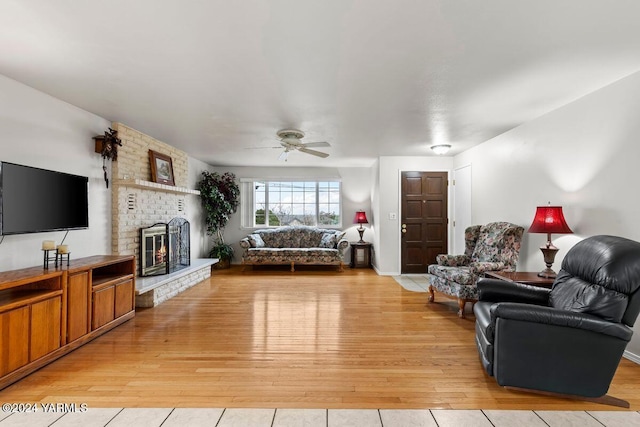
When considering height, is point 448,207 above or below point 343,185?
below

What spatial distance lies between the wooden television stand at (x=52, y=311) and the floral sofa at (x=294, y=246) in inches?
130

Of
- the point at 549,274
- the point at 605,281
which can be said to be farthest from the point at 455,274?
the point at 605,281

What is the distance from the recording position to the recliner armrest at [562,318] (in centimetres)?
198

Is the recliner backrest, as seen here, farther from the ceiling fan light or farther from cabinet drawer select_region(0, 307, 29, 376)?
cabinet drawer select_region(0, 307, 29, 376)

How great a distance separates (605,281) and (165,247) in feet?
16.6

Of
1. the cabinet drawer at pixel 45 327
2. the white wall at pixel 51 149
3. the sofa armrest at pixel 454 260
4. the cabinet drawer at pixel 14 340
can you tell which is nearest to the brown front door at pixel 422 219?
the sofa armrest at pixel 454 260

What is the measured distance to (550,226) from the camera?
10.2 feet

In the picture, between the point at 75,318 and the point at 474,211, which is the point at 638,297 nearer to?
the point at 474,211

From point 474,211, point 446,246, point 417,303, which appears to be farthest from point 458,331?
point 446,246

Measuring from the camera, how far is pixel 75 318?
2.78 metres

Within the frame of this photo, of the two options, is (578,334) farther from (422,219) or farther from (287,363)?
(422,219)

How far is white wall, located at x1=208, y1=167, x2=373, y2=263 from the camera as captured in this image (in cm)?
748

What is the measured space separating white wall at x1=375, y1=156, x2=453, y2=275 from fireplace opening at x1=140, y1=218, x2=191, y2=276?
3.57m

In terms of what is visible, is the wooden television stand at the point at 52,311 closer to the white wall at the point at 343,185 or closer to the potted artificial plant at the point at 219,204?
the potted artificial plant at the point at 219,204
